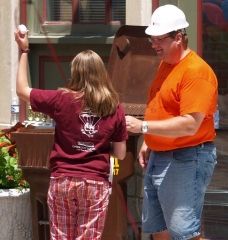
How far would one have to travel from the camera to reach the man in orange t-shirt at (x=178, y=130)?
4.43m

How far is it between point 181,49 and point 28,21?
8.95 feet

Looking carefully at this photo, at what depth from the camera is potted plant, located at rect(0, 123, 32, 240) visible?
5.88m

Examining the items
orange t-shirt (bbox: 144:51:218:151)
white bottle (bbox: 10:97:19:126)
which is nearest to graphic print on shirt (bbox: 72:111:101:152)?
orange t-shirt (bbox: 144:51:218:151)

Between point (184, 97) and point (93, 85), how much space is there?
54cm

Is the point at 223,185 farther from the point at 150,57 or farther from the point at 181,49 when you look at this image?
the point at 181,49

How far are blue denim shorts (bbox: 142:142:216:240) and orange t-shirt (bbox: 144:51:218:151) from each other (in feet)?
0.22

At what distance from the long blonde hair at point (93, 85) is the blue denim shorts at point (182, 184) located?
18.5 inches

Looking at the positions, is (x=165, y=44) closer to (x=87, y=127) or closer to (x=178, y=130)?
(x=178, y=130)

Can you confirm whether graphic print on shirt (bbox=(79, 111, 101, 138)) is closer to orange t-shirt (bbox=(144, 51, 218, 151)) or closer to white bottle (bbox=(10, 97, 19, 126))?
orange t-shirt (bbox=(144, 51, 218, 151))

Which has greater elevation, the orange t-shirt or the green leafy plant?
the orange t-shirt

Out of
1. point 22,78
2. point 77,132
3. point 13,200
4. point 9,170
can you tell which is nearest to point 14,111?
point 9,170

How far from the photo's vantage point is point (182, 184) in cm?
455

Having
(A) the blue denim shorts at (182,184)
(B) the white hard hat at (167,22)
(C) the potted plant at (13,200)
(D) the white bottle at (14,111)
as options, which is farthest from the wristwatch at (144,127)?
(D) the white bottle at (14,111)

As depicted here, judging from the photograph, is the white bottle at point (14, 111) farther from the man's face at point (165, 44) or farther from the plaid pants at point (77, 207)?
the man's face at point (165, 44)
